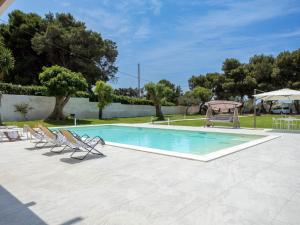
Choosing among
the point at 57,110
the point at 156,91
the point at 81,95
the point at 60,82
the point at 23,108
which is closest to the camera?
the point at 60,82

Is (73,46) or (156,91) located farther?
(73,46)

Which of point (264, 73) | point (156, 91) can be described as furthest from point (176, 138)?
point (264, 73)

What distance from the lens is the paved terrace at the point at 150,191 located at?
293cm

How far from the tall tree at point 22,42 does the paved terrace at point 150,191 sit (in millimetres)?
25968

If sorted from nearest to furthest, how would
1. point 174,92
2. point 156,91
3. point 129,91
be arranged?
1. point 156,91
2. point 174,92
3. point 129,91

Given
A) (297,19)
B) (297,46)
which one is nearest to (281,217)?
(297,19)

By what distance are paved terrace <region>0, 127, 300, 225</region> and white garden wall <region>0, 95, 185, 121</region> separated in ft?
45.3

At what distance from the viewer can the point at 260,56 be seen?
37.1 metres

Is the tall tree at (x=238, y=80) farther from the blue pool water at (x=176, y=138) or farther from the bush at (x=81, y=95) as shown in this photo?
the blue pool water at (x=176, y=138)

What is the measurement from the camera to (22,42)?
2866 centimetres

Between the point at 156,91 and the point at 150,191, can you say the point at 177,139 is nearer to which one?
the point at 150,191

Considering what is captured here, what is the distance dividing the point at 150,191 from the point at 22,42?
100ft

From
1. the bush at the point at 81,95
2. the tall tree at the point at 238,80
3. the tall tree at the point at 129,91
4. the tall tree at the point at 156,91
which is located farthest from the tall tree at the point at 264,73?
the bush at the point at 81,95

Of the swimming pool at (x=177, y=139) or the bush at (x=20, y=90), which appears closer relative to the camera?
the swimming pool at (x=177, y=139)
